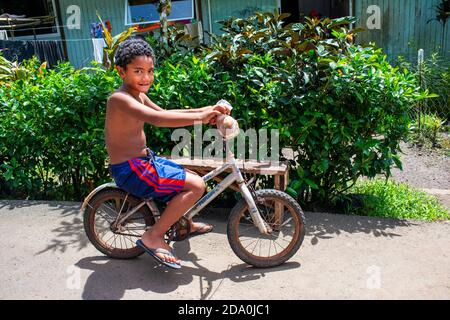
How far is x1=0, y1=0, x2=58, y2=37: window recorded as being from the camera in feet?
32.4

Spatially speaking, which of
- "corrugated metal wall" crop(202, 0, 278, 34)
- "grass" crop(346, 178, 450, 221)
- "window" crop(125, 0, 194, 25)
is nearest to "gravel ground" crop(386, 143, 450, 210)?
"grass" crop(346, 178, 450, 221)

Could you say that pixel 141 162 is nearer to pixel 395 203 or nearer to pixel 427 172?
pixel 395 203

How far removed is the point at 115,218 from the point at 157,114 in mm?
1075

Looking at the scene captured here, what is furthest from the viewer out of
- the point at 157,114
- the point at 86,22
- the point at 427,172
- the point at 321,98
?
the point at 86,22

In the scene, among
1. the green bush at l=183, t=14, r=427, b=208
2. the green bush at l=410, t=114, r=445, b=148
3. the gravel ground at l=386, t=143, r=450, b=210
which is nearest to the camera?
the green bush at l=183, t=14, r=427, b=208

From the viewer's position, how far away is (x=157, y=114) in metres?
2.79

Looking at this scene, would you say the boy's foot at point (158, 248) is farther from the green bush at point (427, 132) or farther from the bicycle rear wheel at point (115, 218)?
the green bush at point (427, 132)

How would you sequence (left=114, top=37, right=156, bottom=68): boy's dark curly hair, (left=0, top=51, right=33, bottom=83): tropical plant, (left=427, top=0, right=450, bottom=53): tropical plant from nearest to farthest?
(left=114, top=37, right=156, bottom=68): boy's dark curly hair, (left=0, top=51, right=33, bottom=83): tropical plant, (left=427, top=0, right=450, bottom=53): tropical plant

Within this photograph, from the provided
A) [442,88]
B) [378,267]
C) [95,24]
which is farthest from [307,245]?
[95,24]

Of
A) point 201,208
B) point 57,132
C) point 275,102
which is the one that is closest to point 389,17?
point 275,102

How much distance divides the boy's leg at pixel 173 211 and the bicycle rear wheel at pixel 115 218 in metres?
0.20

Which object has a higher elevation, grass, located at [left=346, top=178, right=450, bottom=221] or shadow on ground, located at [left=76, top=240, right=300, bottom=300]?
shadow on ground, located at [left=76, top=240, right=300, bottom=300]

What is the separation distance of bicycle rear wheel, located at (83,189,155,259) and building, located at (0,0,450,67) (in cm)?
532

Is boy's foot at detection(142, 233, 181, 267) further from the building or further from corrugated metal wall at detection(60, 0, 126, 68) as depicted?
corrugated metal wall at detection(60, 0, 126, 68)
